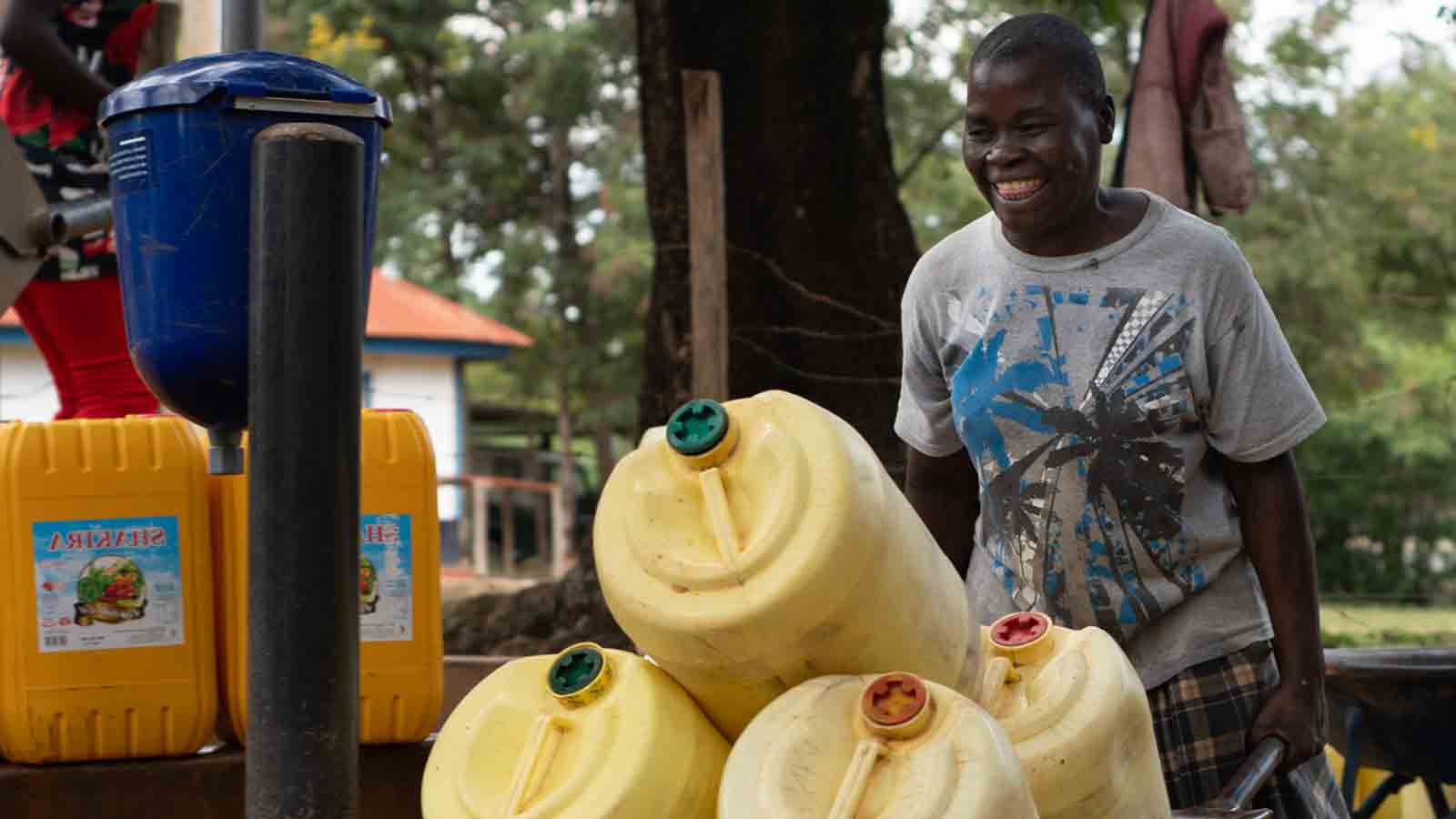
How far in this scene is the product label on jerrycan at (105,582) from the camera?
2375 millimetres

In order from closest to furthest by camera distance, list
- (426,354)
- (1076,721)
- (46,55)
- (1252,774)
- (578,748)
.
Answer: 1. (578,748)
2. (1076,721)
3. (1252,774)
4. (46,55)
5. (426,354)

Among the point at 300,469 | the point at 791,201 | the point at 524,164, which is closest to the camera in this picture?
the point at 300,469

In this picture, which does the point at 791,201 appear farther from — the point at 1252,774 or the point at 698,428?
the point at 698,428

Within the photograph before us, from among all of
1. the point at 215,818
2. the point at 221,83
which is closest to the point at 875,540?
the point at 221,83

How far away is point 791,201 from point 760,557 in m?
5.37

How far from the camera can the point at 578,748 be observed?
1789mm

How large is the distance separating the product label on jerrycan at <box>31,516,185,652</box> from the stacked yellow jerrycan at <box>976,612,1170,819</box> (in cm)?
107

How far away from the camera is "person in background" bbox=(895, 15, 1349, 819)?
8.92 feet

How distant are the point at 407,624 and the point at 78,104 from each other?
1.93 m

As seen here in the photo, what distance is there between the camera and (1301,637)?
2.79 meters

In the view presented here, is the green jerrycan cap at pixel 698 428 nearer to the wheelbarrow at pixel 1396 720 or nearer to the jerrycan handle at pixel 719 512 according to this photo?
the jerrycan handle at pixel 719 512

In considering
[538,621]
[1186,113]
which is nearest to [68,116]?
[538,621]

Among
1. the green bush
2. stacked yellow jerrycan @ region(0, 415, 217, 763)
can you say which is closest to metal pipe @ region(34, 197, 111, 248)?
stacked yellow jerrycan @ region(0, 415, 217, 763)

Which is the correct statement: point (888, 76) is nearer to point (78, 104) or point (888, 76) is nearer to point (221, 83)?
point (78, 104)
